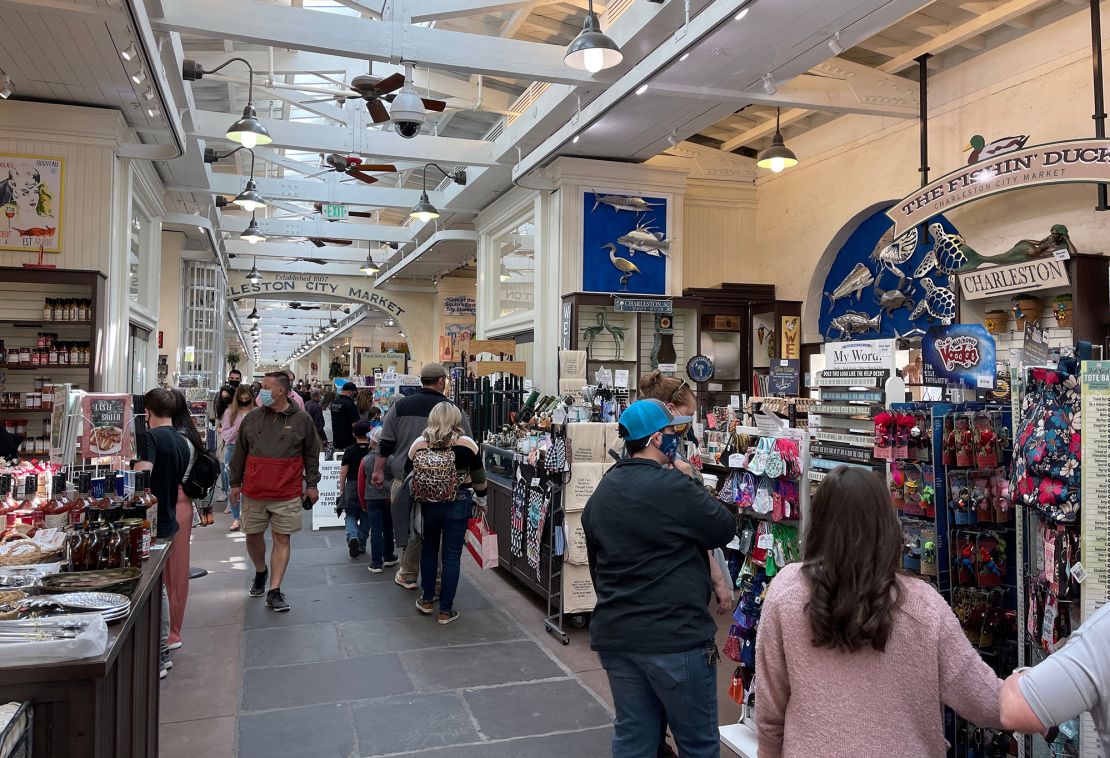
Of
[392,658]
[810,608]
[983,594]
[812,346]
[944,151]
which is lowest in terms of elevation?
[392,658]

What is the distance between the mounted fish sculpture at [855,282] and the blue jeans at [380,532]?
5824mm

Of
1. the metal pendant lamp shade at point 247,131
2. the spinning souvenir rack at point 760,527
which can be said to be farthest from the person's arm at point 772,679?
the metal pendant lamp shade at point 247,131

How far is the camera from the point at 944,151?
Answer: 7.85 meters

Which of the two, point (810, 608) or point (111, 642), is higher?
point (810, 608)

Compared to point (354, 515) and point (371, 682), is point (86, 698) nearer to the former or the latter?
point (371, 682)

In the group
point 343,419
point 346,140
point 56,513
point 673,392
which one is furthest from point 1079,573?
point 346,140

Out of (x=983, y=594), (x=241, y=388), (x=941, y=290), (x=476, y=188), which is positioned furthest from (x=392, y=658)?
(x=476, y=188)

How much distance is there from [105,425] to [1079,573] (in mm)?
3949

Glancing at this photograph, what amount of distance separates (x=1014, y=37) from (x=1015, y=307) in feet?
8.09

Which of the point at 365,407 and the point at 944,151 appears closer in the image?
the point at 944,151

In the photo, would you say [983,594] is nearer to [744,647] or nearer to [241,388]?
[744,647]

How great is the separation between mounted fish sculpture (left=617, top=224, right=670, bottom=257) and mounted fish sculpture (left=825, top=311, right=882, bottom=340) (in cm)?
220

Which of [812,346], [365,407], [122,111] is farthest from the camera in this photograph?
[812,346]

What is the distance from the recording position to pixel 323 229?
14828 millimetres
